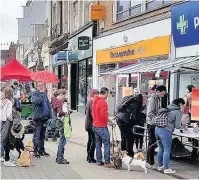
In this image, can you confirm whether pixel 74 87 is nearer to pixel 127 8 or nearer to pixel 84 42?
pixel 84 42

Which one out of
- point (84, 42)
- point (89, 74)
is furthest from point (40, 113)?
point (89, 74)

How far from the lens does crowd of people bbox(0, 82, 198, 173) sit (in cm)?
834

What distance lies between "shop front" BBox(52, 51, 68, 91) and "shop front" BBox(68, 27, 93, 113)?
1.89 feet

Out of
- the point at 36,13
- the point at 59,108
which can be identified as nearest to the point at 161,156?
the point at 59,108

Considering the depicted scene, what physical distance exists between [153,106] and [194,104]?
3.94ft

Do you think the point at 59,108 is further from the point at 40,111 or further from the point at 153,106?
the point at 153,106

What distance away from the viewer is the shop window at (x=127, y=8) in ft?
56.7

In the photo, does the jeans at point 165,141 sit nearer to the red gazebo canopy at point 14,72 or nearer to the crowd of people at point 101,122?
the crowd of people at point 101,122

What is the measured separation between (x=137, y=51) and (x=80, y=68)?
879 centimetres

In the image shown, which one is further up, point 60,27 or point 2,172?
point 60,27

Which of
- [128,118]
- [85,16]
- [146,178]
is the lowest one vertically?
[146,178]

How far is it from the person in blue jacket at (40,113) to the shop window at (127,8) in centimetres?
818

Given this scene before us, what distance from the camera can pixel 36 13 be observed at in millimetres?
36219

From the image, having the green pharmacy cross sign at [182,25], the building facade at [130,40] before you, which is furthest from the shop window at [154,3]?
the green pharmacy cross sign at [182,25]
